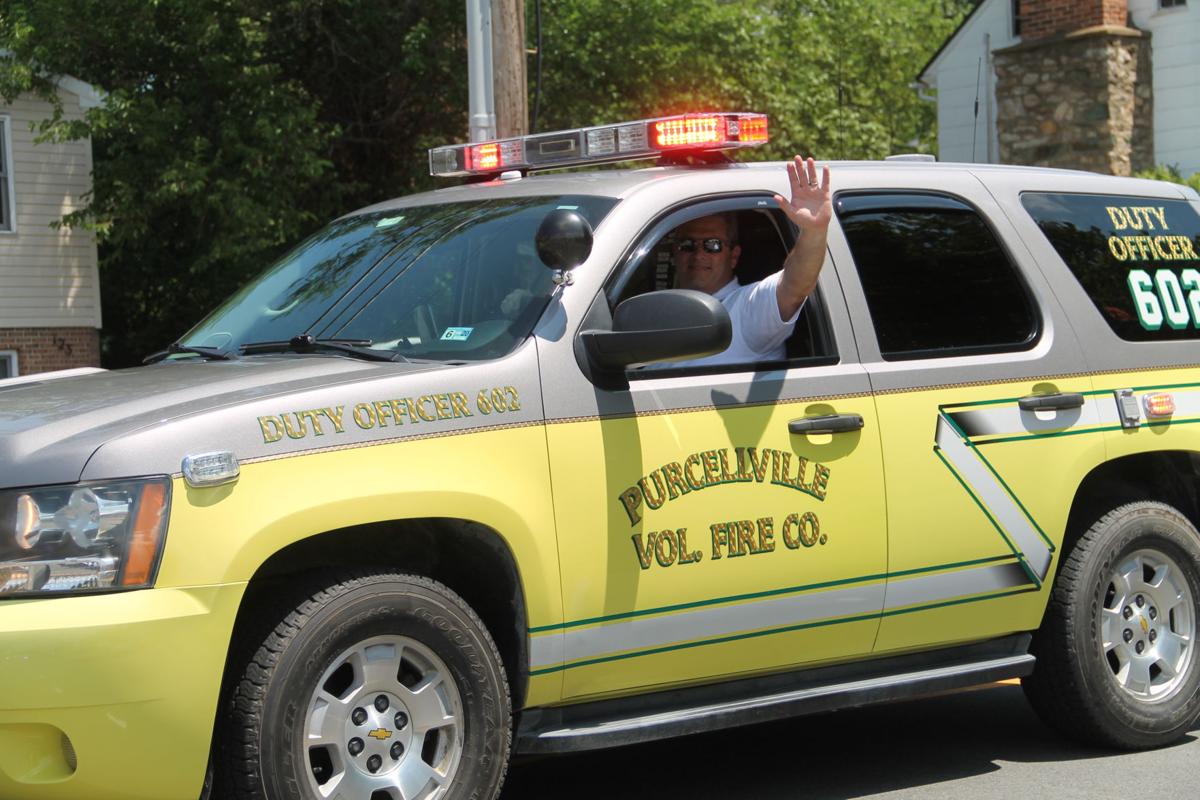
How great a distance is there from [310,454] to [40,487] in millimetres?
637

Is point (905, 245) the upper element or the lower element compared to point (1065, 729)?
upper

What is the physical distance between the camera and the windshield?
15.2ft

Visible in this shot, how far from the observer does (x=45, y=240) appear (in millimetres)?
22688

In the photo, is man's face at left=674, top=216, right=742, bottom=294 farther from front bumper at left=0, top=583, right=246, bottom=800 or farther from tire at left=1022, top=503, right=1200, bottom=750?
front bumper at left=0, top=583, right=246, bottom=800

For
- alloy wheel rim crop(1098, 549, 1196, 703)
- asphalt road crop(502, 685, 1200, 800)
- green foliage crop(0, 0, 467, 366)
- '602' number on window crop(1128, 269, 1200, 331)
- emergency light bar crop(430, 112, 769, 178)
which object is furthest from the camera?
green foliage crop(0, 0, 467, 366)

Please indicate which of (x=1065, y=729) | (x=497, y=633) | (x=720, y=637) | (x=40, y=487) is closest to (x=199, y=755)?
(x=40, y=487)

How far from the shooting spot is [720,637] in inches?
185

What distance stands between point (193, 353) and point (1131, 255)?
3433 millimetres

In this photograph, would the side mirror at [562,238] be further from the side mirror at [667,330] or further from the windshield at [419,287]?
the side mirror at [667,330]

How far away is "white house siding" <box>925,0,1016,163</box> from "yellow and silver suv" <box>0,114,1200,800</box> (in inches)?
697

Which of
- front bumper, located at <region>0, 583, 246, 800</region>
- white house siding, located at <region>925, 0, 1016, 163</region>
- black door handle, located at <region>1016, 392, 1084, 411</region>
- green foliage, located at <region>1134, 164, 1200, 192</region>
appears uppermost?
white house siding, located at <region>925, 0, 1016, 163</region>

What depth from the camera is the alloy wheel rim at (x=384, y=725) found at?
13.1 feet

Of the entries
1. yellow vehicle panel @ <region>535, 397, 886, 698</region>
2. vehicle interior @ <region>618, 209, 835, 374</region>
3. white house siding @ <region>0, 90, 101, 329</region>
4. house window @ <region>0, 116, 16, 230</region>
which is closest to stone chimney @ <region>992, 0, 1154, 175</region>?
white house siding @ <region>0, 90, 101, 329</region>

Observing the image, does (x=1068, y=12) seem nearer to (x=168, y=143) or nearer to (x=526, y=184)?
(x=168, y=143)
